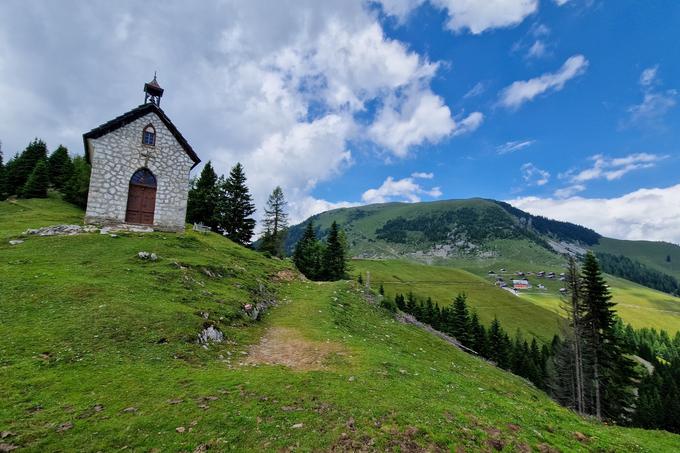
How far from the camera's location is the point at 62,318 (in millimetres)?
13617

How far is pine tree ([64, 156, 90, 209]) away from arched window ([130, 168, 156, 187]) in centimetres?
2756

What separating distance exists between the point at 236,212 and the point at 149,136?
3870cm

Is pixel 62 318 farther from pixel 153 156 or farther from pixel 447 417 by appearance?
pixel 153 156

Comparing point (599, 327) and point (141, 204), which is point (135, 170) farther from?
point (599, 327)

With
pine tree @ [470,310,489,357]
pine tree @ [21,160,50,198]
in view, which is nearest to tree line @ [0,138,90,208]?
pine tree @ [21,160,50,198]

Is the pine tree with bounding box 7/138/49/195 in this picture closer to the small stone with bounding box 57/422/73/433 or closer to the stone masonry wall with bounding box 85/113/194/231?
the stone masonry wall with bounding box 85/113/194/231

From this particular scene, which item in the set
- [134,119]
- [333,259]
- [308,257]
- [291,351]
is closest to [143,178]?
[134,119]

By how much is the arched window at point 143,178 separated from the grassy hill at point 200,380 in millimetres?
9989

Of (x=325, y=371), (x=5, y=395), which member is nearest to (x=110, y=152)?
(x=5, y=395)

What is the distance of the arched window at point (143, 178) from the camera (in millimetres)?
31531

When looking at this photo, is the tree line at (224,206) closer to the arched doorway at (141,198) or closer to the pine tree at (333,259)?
the pine tree at (333,259)

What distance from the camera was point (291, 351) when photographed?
1686cm

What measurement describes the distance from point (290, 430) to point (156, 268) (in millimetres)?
16642

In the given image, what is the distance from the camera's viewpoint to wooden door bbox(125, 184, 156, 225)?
103 ft
